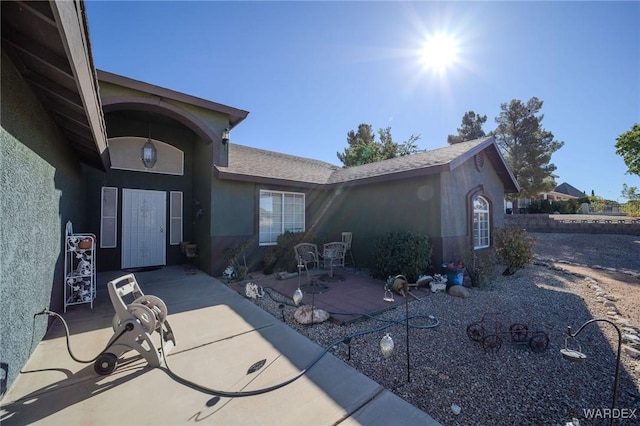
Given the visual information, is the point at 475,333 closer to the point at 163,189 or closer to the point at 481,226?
the point at 481,226

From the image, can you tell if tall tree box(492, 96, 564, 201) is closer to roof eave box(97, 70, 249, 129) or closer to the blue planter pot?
the blue planter pot

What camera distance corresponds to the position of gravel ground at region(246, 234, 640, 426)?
100 inches

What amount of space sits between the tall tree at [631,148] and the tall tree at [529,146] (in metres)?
5.06

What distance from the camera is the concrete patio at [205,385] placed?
232 centimetres

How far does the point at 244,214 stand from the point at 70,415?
6.11 meters

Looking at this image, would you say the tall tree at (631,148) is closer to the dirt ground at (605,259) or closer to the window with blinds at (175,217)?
the dirt ground at (605,259)

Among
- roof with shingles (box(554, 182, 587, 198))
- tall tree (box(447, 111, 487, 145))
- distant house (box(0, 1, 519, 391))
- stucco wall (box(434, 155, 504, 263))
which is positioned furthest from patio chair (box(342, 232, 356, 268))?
roof with shingles (box(554, 182, 587, 198))

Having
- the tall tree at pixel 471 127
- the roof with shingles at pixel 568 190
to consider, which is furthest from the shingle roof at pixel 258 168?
the roof with shingles at pixel 568 190

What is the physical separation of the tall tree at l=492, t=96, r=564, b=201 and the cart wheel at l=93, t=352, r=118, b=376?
88.0 ft

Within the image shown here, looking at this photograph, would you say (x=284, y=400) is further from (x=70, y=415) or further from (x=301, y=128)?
(x=301, y=128)

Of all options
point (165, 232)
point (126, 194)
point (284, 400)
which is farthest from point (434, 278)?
point (126, 194)

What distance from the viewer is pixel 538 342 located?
11.7 feet

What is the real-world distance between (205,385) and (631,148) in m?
24.5

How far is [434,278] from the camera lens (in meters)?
6.52
